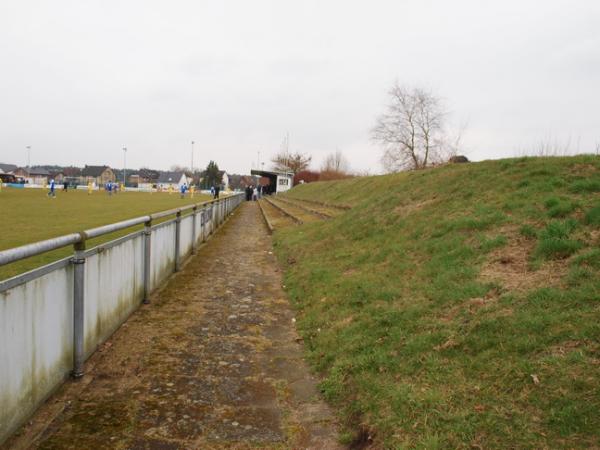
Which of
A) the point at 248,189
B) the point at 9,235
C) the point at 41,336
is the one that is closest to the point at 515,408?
the point at 41,336

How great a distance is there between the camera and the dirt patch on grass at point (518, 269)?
405 cm

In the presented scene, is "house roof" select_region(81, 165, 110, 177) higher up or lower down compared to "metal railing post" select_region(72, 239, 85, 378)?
higher up

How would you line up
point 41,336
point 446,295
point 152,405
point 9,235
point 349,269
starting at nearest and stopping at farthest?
1. point 41,336
2. point 152,405
3. point 446,295
4. point 349,269
5. point 9,235

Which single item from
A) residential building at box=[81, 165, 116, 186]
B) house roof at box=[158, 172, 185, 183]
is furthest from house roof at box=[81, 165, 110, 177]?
house roof at box=[158, 172, 185, 183]

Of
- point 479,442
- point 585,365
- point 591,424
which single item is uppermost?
point 585,365

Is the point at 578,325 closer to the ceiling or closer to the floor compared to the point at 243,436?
closer to the ceiling

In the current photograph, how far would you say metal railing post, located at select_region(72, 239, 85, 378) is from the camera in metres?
3.49

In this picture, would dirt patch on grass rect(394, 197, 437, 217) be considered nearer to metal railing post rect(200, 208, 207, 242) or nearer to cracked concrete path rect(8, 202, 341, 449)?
cracked concrete path rect(8, 202, 341, 449)

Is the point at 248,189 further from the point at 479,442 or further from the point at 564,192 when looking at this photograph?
the point at 479,442

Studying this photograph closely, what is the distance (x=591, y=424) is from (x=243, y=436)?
2.07 meters

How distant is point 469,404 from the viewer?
2.83 metres

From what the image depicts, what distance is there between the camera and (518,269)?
448 cm

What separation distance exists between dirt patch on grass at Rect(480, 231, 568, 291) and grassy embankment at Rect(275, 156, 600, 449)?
2cm

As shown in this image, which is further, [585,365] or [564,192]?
[564,192]
